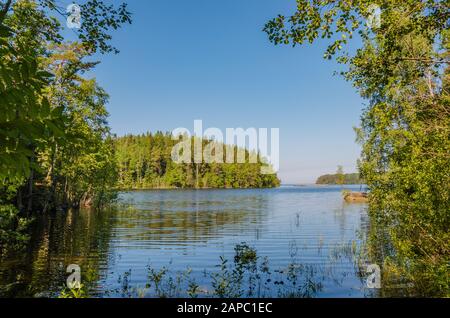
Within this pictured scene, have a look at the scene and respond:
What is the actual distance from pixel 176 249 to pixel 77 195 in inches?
1444

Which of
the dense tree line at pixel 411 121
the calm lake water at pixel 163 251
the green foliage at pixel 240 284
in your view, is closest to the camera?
the dense tree line at pixel 411 121

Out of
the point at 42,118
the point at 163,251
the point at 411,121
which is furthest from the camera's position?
the point at 163,251

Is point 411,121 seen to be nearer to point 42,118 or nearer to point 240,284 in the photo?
point 240,284

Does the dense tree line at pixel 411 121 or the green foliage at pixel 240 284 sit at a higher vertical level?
the dense tree line at pixel 411 121

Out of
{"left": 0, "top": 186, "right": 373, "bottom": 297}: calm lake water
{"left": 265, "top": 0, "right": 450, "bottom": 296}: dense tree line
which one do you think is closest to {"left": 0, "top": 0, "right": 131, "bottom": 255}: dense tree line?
{"left": 0, "top": 186, "right": 373, "bottom": 297}: calm lake water

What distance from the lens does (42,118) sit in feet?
10.9

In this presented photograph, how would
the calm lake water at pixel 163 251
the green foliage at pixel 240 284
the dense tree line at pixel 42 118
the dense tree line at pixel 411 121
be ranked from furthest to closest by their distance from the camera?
the calm lake water at pixel 163 251
the green foliage at pixel 240 284
the dense tree line at pixel 411 121
the dense tree line at pixel 42 118

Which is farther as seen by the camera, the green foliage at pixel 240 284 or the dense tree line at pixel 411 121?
the green foliage at pixel 240 284

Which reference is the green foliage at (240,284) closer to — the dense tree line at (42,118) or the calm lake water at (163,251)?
the calm lake water at (163,251)

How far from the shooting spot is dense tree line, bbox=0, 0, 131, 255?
3.16m

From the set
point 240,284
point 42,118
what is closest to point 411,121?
point 240,284

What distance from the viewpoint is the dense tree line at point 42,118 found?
3164 millimetres

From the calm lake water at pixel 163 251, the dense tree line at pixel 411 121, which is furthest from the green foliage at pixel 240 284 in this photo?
the dense tree line at pixel 411 121
